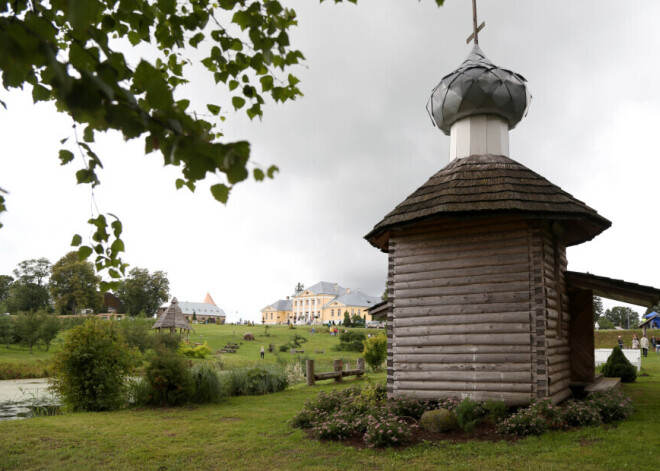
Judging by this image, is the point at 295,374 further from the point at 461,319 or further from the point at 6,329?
the point at 6,329

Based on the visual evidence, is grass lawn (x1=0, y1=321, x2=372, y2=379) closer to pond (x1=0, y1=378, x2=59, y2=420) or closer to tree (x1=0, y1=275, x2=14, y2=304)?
pond (x1=0, y1=378, x2=59, y2=420)

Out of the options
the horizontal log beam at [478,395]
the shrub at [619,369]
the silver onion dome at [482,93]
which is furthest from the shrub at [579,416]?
the shrub at [619,369]

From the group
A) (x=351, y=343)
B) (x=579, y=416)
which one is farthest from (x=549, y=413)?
(x=351, y=343)

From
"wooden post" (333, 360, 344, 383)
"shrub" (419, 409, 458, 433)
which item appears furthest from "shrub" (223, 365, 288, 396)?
"shrub" (419, 409, 458, 433)

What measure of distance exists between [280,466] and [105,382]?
7.92 m

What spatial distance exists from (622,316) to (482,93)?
108047mm

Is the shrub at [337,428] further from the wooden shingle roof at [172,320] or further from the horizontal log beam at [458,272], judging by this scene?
the wooden shingle roof at [172,320]

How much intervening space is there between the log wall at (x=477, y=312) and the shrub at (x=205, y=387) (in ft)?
19.7

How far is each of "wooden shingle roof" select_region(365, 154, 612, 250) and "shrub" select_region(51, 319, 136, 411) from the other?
805cm

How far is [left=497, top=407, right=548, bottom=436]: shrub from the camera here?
317 inches

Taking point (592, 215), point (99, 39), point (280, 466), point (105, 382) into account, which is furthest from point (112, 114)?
point (105, 382)

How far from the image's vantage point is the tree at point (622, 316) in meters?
97.1

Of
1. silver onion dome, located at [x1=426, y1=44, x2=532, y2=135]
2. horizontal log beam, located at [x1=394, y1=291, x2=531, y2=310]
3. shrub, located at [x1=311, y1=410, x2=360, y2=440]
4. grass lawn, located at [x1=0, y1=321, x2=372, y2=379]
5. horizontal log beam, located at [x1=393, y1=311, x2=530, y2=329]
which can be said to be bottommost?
grass lawn, located at [x1=0, y1=321, x2=372, y2=379]

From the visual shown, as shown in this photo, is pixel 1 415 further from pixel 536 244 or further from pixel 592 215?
pixel 592 215
